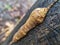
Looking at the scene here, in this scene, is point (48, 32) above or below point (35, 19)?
below

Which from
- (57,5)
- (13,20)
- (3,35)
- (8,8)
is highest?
(8,8)

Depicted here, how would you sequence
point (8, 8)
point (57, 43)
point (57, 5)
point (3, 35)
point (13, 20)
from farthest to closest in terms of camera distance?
point (8, 8) → point (13, 20) → point (3, 35) → point (57, 5) → point (57, 43)

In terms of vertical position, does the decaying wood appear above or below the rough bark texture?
above

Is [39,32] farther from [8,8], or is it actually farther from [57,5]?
[8,8]

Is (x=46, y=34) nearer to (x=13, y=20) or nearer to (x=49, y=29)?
(x=49, y=29)

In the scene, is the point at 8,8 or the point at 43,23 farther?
the point at 8,8

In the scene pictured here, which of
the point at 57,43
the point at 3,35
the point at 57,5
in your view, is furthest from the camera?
the point at 3,35

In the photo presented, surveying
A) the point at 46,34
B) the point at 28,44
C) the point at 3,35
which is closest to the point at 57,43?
the point at 46,34

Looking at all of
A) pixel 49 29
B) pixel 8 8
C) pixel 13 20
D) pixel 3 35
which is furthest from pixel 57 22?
pixel 8 8

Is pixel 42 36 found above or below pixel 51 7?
below

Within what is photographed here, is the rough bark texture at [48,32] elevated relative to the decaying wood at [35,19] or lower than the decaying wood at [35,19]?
lower
